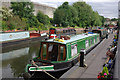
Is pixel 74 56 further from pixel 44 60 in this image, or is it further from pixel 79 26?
pixel 79 26

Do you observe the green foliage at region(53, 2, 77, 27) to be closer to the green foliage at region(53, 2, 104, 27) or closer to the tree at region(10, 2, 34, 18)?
the green foliage at region(53, 2, 104, 27)

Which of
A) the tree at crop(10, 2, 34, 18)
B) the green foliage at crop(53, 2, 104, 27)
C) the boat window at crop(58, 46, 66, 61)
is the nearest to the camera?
the boat window at crop(58, 46, 66, 61)

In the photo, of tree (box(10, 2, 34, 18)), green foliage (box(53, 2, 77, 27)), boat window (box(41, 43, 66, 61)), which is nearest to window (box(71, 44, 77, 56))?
boat window (box(41, 43, 66, 61))

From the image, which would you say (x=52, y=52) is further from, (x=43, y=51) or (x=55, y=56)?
(x=43, y=51)

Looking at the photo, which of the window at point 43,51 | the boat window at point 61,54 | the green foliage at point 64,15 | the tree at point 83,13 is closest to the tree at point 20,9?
the green foliage at point 64,15

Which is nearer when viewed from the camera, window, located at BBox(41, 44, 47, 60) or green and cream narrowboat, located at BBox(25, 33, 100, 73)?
green and cream narrowboat, located at BBox(25, 33, 100, 73)

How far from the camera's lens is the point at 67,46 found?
27.6 feet

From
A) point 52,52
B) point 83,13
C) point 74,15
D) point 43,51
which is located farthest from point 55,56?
point 83,13

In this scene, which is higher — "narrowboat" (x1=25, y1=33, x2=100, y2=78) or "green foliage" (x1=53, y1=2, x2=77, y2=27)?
"green foliage" (x1=53, y1=2, x2=77, y2=27)

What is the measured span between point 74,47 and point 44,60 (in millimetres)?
2464

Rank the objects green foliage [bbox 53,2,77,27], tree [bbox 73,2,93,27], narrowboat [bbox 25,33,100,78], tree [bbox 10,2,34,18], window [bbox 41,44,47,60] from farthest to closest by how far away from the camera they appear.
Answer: tree [bbox 73,2,93,27] < green foliage [bbox 53,2,77,27] < tree [bbox 10,2,34,18] < window [bbox 41,44,47,60] < narrowboat [bbox 25,33,100,78]

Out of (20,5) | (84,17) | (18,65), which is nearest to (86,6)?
(84,17)

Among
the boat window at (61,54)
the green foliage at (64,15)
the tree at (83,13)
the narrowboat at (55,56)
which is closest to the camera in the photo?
the narrowboat at (55,56)

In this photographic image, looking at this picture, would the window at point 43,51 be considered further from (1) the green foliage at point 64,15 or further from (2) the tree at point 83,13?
(2) the tree at point 83,13
